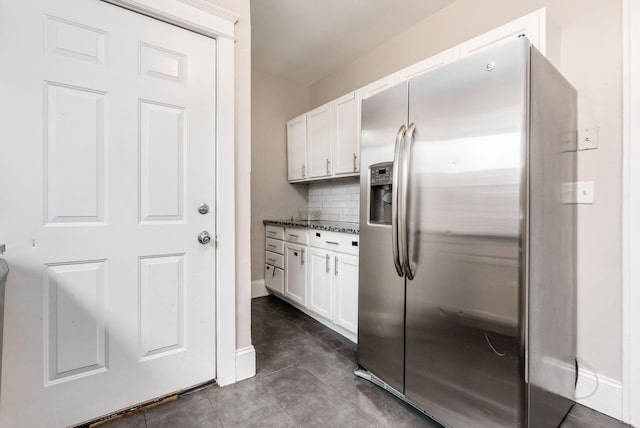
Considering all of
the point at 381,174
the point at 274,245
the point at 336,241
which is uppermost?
the point at 381,174

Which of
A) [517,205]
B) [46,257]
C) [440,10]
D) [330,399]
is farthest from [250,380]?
[440,10]

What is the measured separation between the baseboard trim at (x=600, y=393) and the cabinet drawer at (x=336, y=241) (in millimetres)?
1443

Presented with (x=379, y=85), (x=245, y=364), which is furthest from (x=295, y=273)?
(x=379, y=85)

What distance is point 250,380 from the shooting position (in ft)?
6.05

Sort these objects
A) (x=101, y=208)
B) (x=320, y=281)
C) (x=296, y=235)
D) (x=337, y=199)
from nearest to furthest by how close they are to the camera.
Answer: (x=101, y=208) < (x=320, y=281) < (x=296, y=235) < (x=337, y=199)

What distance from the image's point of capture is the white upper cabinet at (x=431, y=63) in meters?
2.00

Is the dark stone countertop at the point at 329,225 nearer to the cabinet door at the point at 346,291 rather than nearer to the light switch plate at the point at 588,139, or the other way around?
the cabinet door at the point at 346,291

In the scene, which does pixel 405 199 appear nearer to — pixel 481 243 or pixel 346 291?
pixel 481 243

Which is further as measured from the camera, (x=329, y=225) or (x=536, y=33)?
(x=329, y=225)

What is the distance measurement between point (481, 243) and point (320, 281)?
1.57 m

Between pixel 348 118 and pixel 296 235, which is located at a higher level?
pixel 348 118

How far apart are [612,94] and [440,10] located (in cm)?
141

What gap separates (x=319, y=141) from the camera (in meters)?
3.14

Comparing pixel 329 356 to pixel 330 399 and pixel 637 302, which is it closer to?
Answer: pixel 330 399
